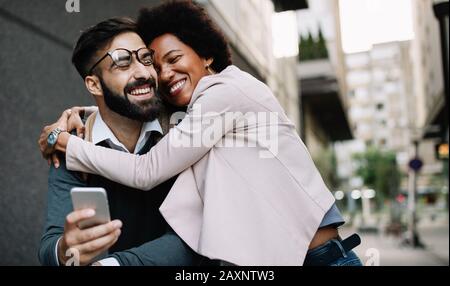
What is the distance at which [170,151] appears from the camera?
1.36 meters

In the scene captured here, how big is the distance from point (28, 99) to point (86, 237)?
4.85ft

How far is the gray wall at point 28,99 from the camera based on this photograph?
2324mm

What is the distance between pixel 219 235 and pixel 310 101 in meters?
12.1

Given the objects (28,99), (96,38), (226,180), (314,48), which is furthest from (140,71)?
(314,48)

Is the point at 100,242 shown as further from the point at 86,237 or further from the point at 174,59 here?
the point at 174,59

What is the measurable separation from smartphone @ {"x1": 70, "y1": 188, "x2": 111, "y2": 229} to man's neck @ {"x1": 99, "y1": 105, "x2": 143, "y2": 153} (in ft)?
1.27

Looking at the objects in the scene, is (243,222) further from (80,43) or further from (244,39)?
(244,39)

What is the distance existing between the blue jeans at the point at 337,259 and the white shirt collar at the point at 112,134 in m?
0.57

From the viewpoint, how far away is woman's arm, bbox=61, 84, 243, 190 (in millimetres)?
1362

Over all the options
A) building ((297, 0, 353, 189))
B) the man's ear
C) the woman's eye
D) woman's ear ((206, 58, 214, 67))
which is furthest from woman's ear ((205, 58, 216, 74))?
building ((297, 0, 353, 189))

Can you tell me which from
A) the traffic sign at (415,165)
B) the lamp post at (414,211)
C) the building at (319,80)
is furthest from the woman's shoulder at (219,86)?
the traffic sign at (415,165)

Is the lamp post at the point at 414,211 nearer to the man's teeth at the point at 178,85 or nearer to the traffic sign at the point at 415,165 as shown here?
the traffic sign at the point at 415,165

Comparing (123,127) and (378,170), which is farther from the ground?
(123,127)

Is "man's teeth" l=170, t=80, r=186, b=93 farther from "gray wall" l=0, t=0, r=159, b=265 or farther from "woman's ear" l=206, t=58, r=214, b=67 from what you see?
"gray wall" l=0, t=0, r=159, b=265
